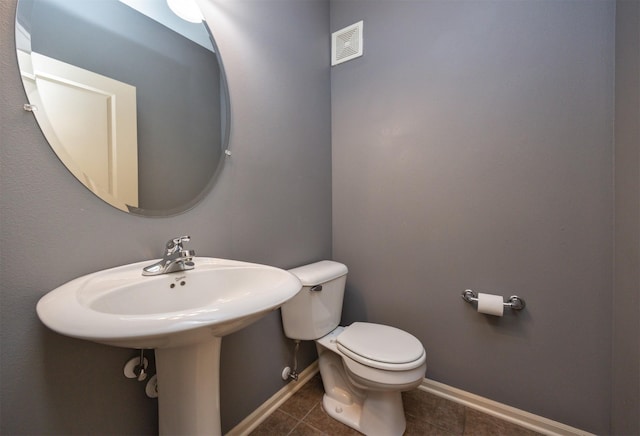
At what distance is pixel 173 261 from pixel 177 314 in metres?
0.35

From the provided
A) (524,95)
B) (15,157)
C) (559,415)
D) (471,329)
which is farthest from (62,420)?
(524,95)

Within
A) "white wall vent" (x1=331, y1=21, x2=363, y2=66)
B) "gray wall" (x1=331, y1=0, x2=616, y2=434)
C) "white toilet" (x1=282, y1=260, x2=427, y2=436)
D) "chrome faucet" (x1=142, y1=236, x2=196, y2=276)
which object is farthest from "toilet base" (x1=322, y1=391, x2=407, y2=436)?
"white wall vent" (x1=331, y1=21, x2=363, y2=66)

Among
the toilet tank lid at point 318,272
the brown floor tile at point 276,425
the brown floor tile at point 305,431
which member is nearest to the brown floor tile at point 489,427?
the brown floor tile at point 305,431

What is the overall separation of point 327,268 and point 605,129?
1.32 meters

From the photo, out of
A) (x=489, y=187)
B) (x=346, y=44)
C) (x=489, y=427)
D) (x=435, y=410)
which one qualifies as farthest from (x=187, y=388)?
(x=346, y=44)

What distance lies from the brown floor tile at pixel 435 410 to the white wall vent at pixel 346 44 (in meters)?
2.02

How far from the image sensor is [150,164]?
2.76ft

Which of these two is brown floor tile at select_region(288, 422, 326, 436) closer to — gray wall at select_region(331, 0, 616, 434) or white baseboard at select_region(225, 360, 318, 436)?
white baseboard at select_region(225, 360, 318, 436)

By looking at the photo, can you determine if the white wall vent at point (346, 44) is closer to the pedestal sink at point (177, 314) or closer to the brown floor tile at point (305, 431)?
the pedestal sink at point (177, 314)

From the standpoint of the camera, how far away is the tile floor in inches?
43.9

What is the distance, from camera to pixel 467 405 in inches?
50.0

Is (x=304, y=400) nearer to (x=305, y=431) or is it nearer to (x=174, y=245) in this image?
(x=305, y=431)

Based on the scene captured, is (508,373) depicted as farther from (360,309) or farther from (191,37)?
(191,37)

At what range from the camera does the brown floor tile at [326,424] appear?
44.1 inches
